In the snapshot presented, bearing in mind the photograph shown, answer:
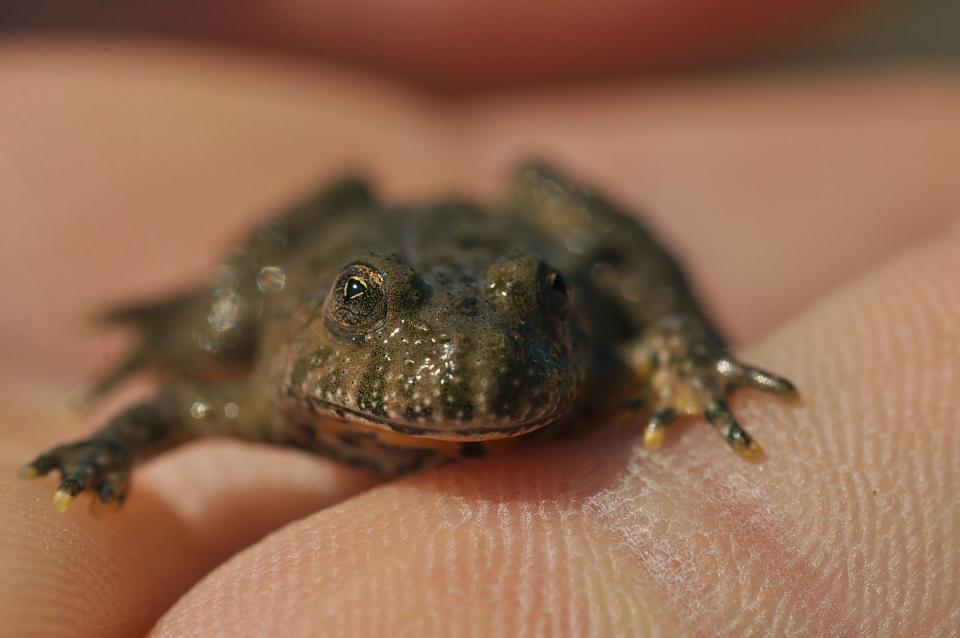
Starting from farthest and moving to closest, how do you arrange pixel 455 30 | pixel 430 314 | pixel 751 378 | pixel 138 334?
pixel 455 30
pixel 138 334
pixel 751 378
pixel 430 314

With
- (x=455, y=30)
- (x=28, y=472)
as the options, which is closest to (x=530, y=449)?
(x=28, y=472)

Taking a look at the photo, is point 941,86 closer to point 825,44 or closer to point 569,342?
point 825,44

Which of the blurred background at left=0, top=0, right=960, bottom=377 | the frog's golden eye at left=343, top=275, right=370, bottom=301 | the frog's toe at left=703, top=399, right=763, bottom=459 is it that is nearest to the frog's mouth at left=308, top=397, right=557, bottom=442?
the frog's golden eye at left=343, top=275, right=370, bottom=301

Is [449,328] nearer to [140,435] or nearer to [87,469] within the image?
[87,469]

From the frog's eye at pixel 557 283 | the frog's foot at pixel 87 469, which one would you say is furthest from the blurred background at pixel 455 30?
the frog's foot at pixel 87 469

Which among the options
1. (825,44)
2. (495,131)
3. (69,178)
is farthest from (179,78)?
(825,44)
